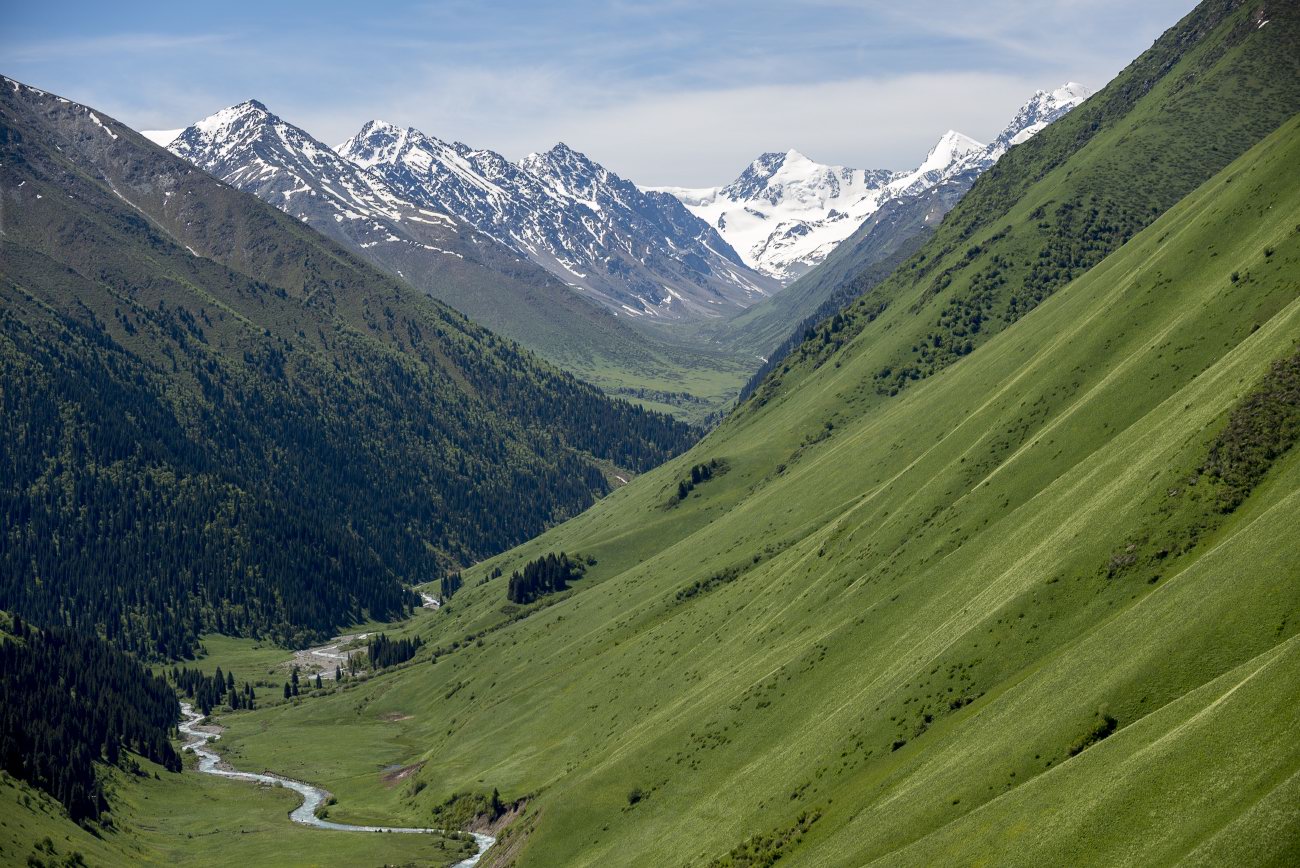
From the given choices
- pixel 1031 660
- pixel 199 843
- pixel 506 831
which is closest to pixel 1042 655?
pixel 1031 660

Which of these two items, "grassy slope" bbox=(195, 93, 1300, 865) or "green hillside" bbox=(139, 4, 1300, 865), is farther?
"green hillside" bbox=(139, 4, 1300, 865)

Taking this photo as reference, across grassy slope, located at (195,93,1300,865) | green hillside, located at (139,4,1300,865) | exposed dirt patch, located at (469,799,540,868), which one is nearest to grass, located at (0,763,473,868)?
exposed dirt patch, located at (469,799,540,868)

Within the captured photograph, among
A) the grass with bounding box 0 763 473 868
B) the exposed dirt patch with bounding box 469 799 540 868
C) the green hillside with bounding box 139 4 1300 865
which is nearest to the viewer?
the green hillside with bounding box 139 4 1300 865

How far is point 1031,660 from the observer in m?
116

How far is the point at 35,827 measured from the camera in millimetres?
159750

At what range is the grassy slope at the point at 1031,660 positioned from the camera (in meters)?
78.5

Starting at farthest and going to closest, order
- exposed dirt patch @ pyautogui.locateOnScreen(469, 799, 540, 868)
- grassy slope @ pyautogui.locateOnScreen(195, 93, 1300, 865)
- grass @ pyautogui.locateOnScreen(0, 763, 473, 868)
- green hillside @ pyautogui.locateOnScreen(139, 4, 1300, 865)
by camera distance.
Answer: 1. grass @ pyautogui.locateOnScreen(0, 763, 473, 868)
2. exposed dirt patch @ pyautogui.locateOnScreen(469, 799, 540, 868)
3. green hillside @ pyautogui.locateOnScreen(139, 4, 1300, 865)
4. grassy slope @ pyautogui.locateOnScreen(195, 93, 1300, 865)

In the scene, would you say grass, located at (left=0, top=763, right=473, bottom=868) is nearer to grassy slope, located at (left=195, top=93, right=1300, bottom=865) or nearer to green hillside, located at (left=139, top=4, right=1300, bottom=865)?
green hillside, located at (left=139, top=4, right=1300, bottom=865)

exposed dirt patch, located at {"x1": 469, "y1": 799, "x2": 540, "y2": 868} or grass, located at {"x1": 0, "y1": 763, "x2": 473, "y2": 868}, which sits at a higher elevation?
grass, located at {"x1": 0, "y1": 763, "x2": 473, "y2": 868}

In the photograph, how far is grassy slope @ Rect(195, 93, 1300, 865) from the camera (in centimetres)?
7850

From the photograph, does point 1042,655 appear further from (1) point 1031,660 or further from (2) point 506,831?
(2) point 506,831

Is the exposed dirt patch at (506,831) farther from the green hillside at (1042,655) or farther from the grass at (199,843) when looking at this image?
the grass at (199,843)

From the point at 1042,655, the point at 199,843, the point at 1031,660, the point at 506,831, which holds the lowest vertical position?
the point at 506,831

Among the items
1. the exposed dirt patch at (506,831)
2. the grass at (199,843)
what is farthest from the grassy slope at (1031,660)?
the grass at (199,843)
